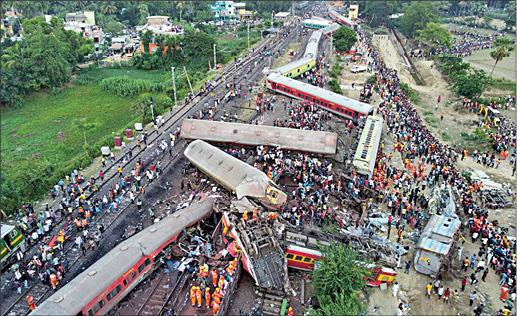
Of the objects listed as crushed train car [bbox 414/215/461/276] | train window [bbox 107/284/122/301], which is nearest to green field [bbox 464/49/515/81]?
crushed train car [bbox 414/215/461/276]

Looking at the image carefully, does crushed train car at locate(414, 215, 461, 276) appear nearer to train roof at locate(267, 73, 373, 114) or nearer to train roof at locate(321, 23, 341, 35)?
train roof at locate(267, 73, 373, 114)

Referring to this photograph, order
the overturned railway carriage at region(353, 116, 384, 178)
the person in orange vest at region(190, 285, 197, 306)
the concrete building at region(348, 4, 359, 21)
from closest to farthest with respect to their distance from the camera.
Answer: the person in orange vest at region(190, 285, 197, 306) → the overturned railway carriage at region(353, 116, 384, 178) → the concrete building at region(348, 4, 359, 21)

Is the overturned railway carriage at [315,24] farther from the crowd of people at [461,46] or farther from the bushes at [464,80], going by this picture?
the bushes at [464,80]

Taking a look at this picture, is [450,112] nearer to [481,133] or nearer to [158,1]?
[481,133]

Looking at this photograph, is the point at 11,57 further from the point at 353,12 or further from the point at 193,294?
the point at 353,12

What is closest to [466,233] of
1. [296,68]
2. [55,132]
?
[296,68]
